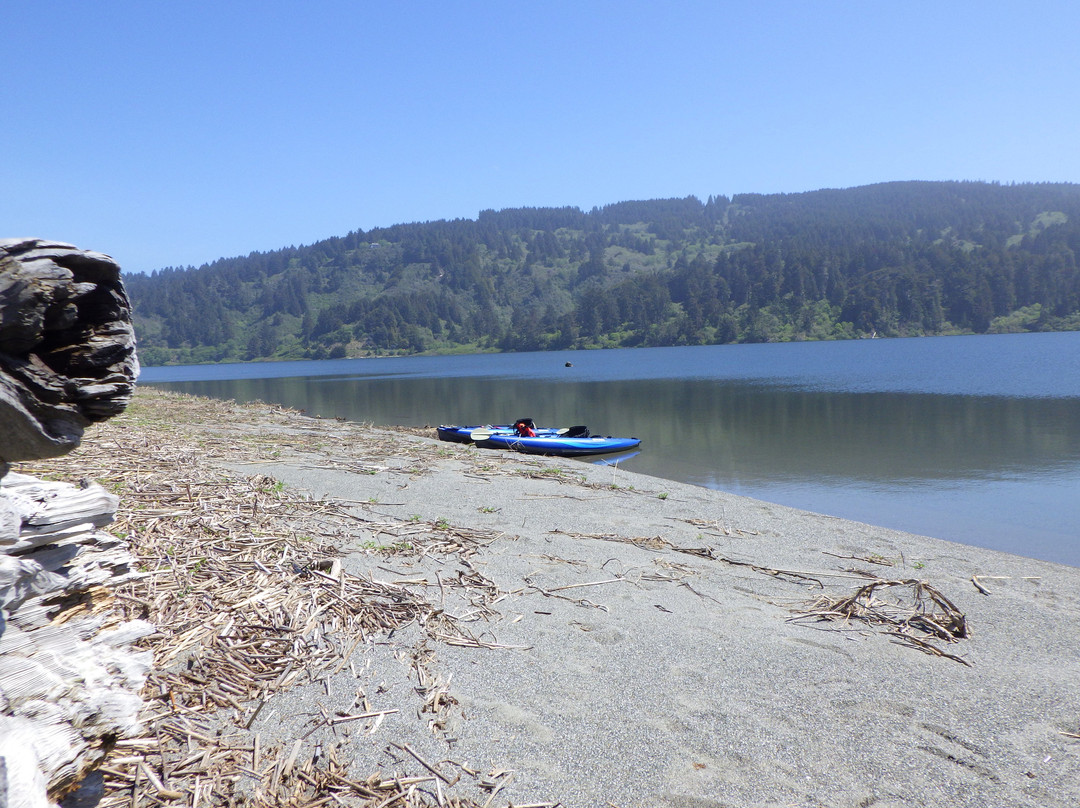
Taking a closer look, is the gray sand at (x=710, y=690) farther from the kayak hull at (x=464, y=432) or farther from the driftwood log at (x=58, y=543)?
the kayak hull at (x=464, y=432)

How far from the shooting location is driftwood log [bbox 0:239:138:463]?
179cm

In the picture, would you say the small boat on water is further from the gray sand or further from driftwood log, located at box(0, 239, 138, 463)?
driftwood log, located at box(0, 239, 138, 463)

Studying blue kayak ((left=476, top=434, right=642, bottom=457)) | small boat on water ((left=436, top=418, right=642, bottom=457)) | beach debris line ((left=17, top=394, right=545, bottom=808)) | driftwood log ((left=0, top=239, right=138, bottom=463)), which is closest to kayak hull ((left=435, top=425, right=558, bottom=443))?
small boat on water ((left=436, top=418, right=642, bottom=457))

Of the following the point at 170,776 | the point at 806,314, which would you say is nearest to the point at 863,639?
the point at 170,776

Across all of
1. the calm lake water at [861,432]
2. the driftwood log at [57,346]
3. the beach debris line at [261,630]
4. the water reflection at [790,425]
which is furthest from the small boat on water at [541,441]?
the driftwood log at [57,346]

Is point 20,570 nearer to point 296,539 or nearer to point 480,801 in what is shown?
point 480,801

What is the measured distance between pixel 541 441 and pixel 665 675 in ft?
54.2

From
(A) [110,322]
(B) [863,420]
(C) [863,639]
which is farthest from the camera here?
(B) [863,420]

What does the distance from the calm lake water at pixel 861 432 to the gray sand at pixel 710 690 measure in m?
6.42

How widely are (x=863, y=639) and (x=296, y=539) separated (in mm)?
5070

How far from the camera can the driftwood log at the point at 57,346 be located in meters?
1.79

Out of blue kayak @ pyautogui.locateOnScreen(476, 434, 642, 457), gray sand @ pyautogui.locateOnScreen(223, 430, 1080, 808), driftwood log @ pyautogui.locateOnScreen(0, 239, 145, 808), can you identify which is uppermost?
driftwood log @ pyautogui.locateOnScreen(0, 239, 145, 808)

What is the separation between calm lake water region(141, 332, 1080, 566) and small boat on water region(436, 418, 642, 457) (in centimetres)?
107

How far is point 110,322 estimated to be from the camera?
2.07 metres
